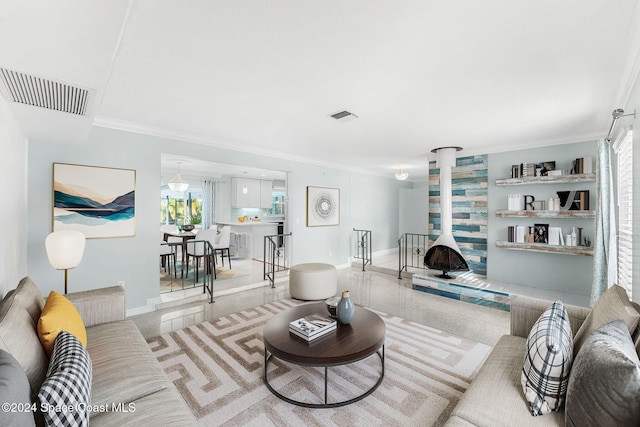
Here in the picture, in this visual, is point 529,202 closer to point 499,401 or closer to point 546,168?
point 546,168

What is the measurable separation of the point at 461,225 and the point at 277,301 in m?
3.78

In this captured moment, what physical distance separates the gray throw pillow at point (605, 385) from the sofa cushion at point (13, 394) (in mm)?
1912

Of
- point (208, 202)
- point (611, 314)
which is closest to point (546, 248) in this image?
point (611, 314)

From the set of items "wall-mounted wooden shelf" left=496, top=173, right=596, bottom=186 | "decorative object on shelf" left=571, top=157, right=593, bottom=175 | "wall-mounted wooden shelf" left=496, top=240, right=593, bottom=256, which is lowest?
"wall-mounted wooden shelf" left=496, top=240, right=593, bottom=256

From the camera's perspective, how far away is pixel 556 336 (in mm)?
1381

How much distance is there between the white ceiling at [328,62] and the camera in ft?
5.09

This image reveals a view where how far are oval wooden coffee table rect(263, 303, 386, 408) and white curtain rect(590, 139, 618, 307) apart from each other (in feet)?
7.53

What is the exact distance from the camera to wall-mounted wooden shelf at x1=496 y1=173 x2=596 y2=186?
410cm

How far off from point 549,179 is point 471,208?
1282 mm

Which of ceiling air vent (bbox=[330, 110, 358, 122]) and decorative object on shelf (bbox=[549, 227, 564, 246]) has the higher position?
ceiling air vent (bbox=[330, 110, 358, 122])

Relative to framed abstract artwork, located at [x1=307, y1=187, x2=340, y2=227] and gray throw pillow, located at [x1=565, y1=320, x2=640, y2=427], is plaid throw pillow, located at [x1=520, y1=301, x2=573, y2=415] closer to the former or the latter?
gray throw pillow, located at [x1=565, y1=320, x2=640, y2=427]

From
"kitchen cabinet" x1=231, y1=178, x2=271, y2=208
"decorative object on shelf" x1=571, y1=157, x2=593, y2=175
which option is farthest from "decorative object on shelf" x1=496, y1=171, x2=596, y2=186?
"kitchen cabinet" x1=231, y1=178, x2=271, y2=208

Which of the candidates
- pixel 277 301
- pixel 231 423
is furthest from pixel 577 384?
pixel 277 301

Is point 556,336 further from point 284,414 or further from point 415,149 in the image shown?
point 415,149
